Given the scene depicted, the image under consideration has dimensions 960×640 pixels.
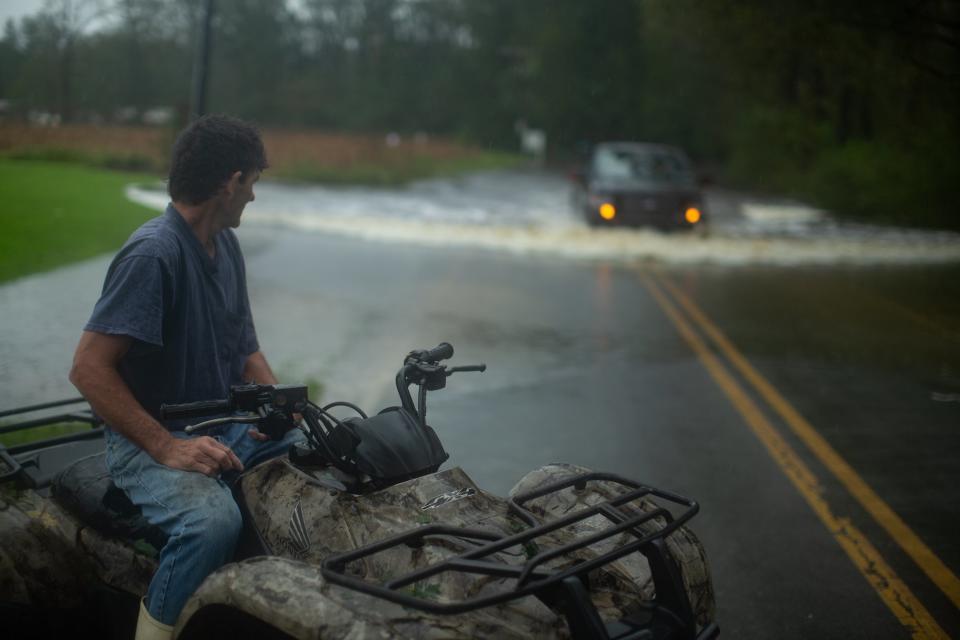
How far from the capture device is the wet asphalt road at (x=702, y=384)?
5.24 metres

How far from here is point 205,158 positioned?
352 cm

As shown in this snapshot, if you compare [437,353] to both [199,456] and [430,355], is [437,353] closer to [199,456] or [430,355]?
[430,355]

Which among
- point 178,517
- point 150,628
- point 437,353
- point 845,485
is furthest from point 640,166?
point 150,628

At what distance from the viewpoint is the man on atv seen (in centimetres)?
315

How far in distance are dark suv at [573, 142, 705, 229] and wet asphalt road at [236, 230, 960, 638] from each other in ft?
11.5

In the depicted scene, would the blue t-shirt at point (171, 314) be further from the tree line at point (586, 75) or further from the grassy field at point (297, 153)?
the tree line at point (586, 75)

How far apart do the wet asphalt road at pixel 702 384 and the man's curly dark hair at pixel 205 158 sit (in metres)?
2.66

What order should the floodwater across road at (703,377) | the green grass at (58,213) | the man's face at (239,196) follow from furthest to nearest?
1. the green grass at (58,213)
2. the floodwater across road at (703,377)
3. the man's face at (239,196)

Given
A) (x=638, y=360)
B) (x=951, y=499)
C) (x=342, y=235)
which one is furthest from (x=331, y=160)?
(x=951, y=499)

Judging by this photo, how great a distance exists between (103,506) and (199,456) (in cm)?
49

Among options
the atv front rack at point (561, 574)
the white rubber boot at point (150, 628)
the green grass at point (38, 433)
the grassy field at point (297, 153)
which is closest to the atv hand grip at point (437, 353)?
the atv front rack at point (561, 574)

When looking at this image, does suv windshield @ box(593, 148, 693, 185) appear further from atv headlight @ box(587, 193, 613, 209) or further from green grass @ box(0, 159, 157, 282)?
green grass @ box(0, 159, 157, 282)

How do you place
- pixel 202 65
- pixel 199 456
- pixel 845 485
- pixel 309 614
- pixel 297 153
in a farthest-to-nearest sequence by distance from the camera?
pixel 297 153 → pixel 202 65 → pixel 845 485 → pixel 199 456 → pixel 309 614

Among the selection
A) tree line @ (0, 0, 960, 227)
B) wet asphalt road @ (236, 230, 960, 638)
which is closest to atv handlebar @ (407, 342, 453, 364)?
wet asphalt road @ (236, 230, 960, 638)
